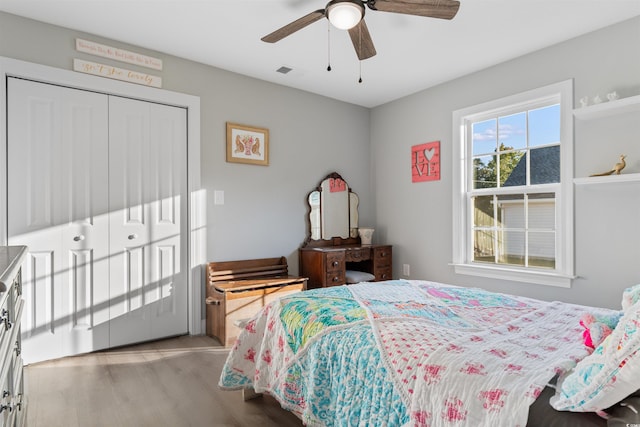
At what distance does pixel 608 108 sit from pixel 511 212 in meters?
1.13

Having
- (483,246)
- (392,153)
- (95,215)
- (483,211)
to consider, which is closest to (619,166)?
(483,211)

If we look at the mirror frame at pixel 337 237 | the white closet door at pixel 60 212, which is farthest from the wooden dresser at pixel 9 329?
the mirror frame at pixel 337 237

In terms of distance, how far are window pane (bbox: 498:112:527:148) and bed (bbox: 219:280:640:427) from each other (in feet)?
6.09

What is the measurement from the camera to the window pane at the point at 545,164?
3.06 metres

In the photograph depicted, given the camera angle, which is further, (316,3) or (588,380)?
(316,3)

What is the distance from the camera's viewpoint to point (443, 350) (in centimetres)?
126

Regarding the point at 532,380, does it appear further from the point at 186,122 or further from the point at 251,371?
the point at 186,122

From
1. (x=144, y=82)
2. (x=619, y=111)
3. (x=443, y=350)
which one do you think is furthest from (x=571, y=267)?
(x=144, y=82)

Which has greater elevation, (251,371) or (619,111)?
(619,111)

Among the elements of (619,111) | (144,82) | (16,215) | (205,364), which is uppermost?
(144,82)

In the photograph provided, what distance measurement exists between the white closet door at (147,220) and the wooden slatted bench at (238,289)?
0.95 feet

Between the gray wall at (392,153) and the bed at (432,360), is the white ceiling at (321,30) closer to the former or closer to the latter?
the gray wall at (392,153)

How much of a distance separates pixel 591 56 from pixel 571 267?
1.61 metres

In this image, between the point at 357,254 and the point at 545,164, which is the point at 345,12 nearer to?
the point at 545,164
